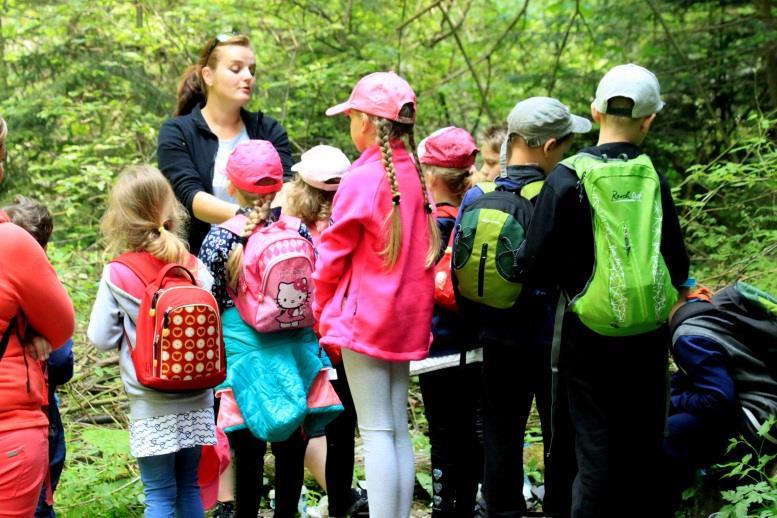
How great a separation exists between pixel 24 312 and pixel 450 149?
2.17 metres

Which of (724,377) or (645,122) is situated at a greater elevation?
(645,122)

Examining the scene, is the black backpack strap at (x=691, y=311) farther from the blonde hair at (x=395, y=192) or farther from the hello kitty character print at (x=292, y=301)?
the hello kitty character print at (x=292, y=301)

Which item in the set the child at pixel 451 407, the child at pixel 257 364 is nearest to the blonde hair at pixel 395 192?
the child at pixel 451 407

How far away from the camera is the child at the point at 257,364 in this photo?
394cm

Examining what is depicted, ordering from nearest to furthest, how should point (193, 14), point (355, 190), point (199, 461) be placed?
1. point (355, 190)
2. point (199, 461)
3. point (193, 14)

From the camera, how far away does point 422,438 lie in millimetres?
6000

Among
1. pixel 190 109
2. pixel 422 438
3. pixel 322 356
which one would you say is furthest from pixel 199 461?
pixel 422 438

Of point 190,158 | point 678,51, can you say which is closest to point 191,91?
point 190,158

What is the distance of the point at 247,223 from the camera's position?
4.01 meters

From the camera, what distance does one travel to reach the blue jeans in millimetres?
3635

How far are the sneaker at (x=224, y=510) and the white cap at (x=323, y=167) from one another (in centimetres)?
169

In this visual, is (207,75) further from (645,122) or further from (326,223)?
(645,122)

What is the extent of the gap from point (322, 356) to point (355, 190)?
103 centimetres

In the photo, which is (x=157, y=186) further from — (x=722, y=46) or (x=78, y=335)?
(x=722, y=46)
